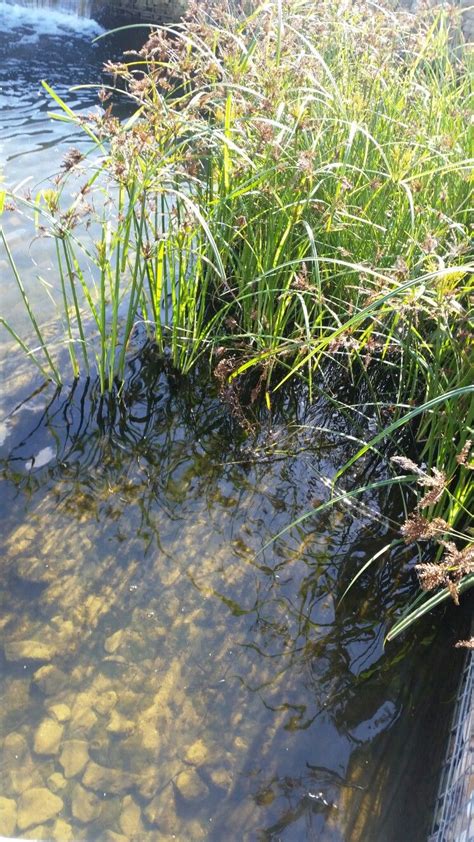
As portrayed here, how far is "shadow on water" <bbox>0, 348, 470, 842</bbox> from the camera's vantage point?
1694mm

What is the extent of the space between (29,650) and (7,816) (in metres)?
0.43

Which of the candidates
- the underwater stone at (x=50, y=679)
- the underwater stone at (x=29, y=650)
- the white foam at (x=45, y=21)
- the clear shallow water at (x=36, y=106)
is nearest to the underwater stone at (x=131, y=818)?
the underwater stone at (x=50, y=679)

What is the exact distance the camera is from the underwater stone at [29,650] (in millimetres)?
1910

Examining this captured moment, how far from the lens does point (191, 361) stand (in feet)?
8.98

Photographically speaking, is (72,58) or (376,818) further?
(72,58)

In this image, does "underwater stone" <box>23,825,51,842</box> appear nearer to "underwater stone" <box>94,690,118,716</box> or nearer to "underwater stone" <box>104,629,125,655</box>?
"underwater stone" <box>94,690,118,716</box>

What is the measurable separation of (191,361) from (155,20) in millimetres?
6603

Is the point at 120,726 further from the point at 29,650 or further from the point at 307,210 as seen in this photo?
the point at 307,210

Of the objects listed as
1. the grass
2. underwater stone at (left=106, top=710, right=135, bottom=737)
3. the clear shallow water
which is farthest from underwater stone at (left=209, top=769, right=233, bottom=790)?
the clear shallow water

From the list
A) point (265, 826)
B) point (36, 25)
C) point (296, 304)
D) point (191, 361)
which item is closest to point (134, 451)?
point (191, 361)

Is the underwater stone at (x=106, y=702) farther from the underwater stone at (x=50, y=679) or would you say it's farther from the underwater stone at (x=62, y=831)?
the underwater stone at (x=62, y=831)

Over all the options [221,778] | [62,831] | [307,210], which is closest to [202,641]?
[221,778]

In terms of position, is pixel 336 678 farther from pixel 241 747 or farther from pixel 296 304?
pixel 296 304

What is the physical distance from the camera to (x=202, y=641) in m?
2.01
